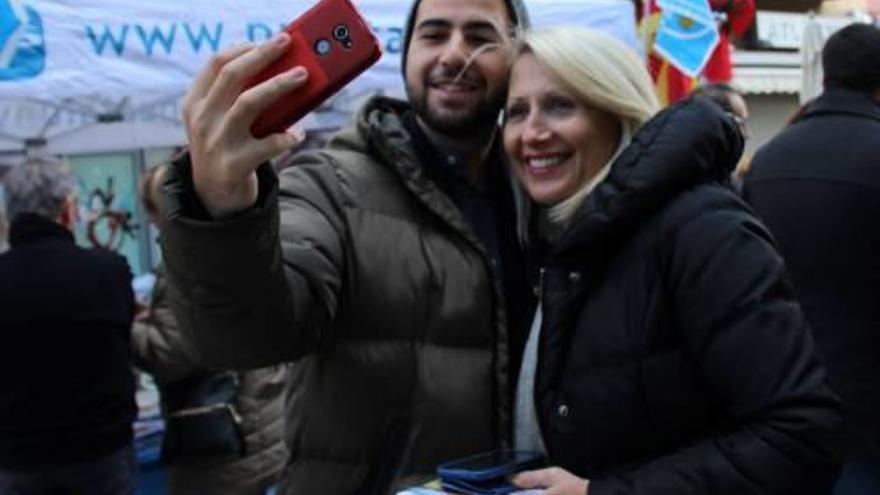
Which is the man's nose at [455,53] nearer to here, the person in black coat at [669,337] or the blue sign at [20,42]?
the person in black coat at [669,337]

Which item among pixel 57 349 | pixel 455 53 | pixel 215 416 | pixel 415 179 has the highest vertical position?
pixel 455 53

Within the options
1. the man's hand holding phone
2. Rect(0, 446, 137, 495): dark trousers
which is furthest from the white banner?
the man's hand holding phone

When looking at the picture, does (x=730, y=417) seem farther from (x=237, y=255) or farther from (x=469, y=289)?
(x=237, y=255)

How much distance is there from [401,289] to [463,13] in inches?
23.1

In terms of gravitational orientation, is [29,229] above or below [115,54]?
below

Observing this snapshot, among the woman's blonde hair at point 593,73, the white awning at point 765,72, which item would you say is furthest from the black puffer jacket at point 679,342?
the white awning at point 765,72

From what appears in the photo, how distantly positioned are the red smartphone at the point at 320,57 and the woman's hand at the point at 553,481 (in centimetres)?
63

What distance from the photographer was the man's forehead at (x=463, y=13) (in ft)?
6.48

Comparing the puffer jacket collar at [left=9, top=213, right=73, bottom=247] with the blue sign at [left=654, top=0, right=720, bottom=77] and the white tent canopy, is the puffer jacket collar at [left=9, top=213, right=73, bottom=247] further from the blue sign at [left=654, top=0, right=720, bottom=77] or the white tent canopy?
the blue sign at [left=654, top=0, right=720, bottom=77]

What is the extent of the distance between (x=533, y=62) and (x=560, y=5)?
10.2ft

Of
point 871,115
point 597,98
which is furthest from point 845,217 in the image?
point 597,98

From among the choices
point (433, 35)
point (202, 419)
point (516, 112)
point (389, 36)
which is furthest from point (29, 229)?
point (516, 112)

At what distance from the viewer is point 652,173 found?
4.90 ft

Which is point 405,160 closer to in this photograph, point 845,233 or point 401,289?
point 401,289
